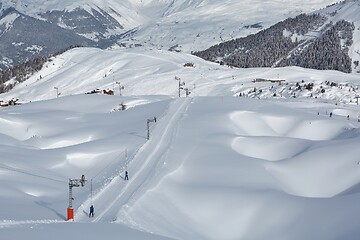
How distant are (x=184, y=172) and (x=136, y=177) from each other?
12.8 feet

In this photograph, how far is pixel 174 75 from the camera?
17838 cm

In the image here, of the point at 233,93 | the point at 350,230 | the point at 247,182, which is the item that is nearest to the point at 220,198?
the point at 247,182

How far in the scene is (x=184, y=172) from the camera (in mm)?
46281

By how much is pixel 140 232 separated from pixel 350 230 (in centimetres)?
1120

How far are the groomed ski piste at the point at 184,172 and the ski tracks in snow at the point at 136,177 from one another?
98 mm

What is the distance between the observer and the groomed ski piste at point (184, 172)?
33.6 metres

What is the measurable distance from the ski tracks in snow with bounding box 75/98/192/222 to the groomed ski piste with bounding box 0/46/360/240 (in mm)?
98

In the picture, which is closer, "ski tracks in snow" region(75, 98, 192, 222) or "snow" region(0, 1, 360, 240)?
"snow" region(0, 1, 360, 240)

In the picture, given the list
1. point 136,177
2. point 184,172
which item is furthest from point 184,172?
point 136,177

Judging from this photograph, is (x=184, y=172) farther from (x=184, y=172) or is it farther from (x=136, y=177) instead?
(x=136, y=177)

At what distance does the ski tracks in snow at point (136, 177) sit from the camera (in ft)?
116

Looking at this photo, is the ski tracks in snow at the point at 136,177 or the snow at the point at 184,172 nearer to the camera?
Result: the snow at the point at 184,172

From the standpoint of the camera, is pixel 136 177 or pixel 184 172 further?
pixel 184 172

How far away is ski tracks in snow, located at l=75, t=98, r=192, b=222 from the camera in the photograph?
1396 inches
